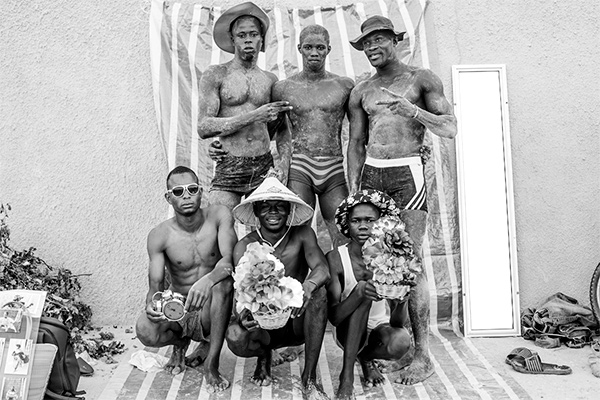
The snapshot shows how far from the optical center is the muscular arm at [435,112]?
16.3 feet

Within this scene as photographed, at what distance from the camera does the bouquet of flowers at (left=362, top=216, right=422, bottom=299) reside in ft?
13.8

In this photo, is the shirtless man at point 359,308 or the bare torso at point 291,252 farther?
the bare torso at point 291,252

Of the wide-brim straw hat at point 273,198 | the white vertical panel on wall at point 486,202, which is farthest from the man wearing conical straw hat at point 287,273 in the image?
the white vertical panel on wall at point 486,202

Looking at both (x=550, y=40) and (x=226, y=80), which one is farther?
(x=550, y=40)

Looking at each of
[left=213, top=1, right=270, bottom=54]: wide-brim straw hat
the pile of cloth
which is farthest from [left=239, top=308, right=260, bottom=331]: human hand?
the pile of cloth

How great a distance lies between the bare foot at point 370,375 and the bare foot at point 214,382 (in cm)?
89

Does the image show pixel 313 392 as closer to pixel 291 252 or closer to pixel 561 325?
pixel 291 252

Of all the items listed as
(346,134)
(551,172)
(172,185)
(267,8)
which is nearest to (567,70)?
(551,172)

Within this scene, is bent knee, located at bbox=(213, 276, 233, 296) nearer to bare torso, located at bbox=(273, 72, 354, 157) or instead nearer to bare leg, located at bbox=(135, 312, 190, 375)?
bare leg, located at bbox=(135, 312, 190, 375)

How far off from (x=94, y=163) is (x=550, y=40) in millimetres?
4091

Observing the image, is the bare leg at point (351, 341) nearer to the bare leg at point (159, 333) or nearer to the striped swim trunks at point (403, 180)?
the striped swim trunks at point (403, 180)

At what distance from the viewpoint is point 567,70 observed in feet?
21.5

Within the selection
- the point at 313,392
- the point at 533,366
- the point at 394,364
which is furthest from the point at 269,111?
the point at 533,366

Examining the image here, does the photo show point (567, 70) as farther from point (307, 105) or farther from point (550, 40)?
point (307, 105)
